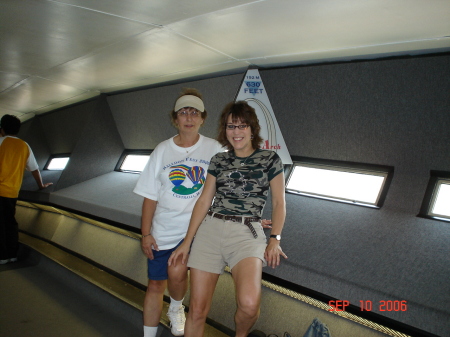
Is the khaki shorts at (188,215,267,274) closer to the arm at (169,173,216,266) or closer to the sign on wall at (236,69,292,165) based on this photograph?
the arm at (169,173,216,266)

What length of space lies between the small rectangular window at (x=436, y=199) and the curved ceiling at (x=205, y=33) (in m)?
0.93

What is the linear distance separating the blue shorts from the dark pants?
292 cm

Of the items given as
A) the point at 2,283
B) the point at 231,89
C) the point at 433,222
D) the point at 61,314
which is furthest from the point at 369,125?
the point at 2,283

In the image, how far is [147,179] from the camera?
2070 millimetres

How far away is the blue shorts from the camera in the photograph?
81.1 inches

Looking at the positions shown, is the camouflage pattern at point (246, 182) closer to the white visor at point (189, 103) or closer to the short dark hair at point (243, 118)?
the short dark hair at point (243, 118)

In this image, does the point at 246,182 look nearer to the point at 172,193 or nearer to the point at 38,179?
the point at 172,193

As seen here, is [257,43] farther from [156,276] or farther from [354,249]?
[156,276]

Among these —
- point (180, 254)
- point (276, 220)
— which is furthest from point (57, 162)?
point (276, 220)

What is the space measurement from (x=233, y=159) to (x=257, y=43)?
1268mm

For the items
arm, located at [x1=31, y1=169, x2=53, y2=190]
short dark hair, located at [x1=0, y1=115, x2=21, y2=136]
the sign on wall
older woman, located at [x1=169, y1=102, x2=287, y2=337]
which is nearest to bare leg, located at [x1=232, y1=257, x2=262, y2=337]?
older woman, located at [x1=169, y1=102, x2=287, y2=337]

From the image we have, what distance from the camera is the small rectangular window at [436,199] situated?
2541mm

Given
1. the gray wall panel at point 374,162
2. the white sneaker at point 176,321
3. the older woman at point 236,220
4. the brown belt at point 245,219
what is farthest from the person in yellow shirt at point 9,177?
the brown belt at point 245,219

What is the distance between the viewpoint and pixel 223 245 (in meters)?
1.73
